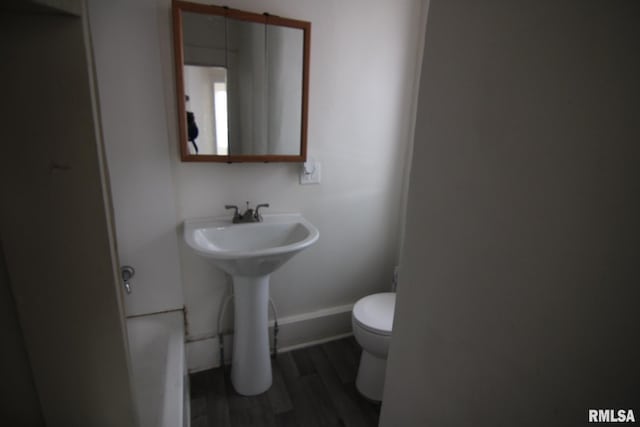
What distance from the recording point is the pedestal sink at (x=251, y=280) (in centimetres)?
151

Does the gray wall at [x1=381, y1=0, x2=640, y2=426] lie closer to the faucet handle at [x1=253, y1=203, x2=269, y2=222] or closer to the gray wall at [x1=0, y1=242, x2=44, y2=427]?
the gray wall at [x1=0, y1=242, x2=44, y2=427]

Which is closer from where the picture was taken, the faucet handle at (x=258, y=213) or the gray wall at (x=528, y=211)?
the gray wall at (x=528, y=211)

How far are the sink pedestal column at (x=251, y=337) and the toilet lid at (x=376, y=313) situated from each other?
1.61 feet

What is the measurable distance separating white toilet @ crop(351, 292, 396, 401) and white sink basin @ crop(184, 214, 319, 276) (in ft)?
1.63

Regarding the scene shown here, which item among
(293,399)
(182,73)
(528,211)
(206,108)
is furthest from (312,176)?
(528,211)

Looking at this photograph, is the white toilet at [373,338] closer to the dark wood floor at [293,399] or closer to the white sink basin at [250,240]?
the dark wood floor at [293,399]

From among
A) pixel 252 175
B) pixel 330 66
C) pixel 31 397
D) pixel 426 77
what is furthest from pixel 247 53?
pixel 31 397

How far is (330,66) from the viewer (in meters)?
1.66

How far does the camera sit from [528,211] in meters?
0.43

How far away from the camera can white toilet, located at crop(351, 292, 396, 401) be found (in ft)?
4.88

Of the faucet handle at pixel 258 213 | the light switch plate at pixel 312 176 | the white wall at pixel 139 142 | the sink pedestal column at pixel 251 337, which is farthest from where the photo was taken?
the light switch plate at pixel 312 176

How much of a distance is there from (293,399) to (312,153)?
4.34 feet

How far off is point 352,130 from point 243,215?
793 millimetres

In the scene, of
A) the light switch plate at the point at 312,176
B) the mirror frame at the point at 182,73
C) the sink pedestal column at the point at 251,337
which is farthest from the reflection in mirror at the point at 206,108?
the sink pedestal column at the point at 251,337
